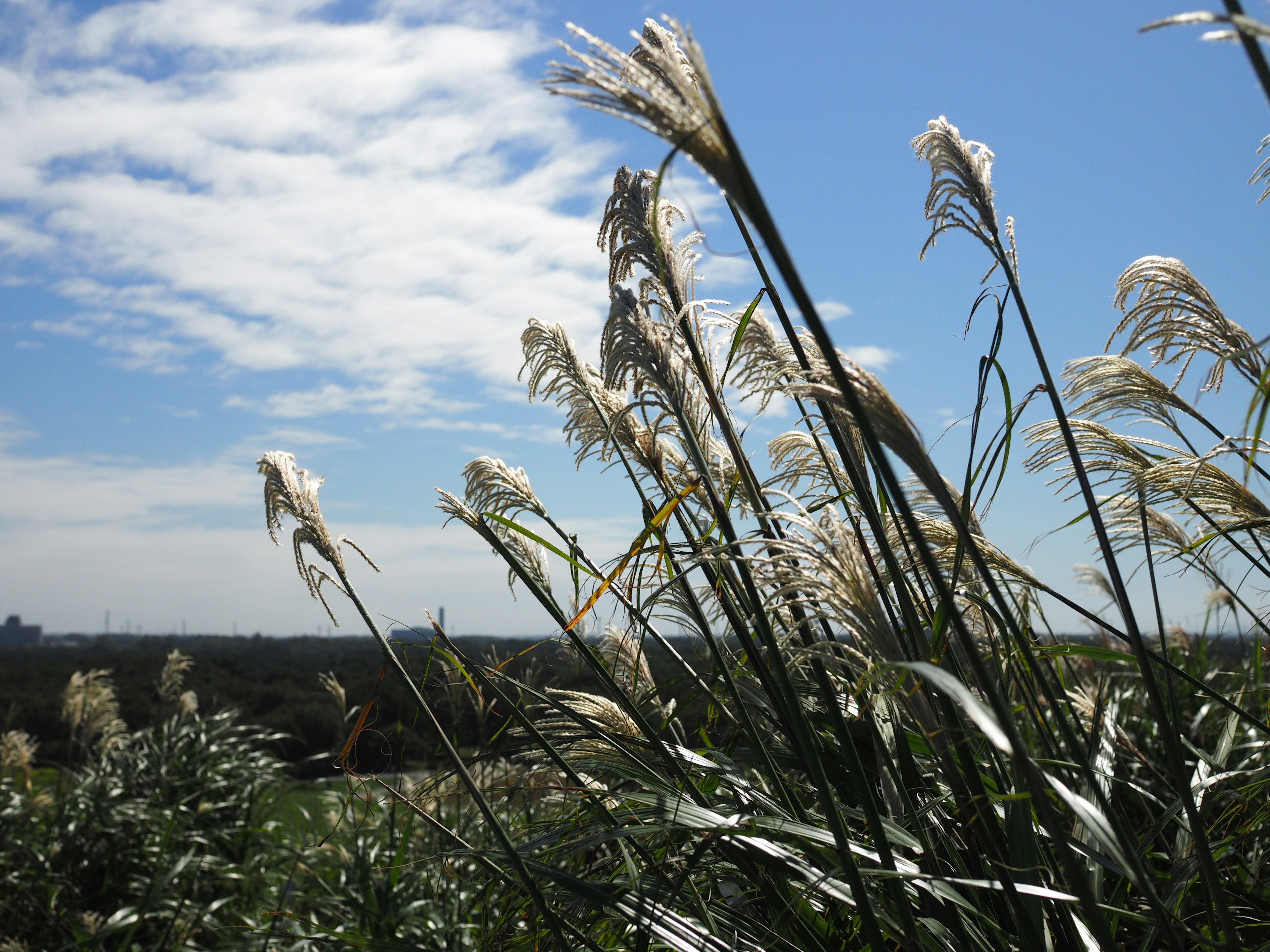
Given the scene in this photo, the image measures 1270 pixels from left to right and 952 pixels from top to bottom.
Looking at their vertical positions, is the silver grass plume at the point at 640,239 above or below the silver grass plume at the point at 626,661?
above

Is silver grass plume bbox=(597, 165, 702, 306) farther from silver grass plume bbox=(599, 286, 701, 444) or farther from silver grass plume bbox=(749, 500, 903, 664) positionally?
silver grass plume bbox=(749, 500, 903, 664)

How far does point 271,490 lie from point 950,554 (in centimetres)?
155

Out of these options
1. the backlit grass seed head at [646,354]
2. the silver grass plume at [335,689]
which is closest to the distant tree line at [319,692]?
the silver grass plume at [335,689]

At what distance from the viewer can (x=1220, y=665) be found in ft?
16.8

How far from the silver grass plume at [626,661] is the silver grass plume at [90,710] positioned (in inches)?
270

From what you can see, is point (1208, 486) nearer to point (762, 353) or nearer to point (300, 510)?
point (762, 353)

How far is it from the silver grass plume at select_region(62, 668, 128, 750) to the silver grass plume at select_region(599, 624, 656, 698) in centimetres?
686

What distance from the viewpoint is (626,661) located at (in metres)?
2.72

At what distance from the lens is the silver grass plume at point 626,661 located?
2508 millimetres

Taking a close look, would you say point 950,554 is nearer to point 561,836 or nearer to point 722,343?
point 722,343

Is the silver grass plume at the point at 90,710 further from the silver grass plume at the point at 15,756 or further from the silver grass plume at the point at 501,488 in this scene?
the silver grass plume at the point at 501,488

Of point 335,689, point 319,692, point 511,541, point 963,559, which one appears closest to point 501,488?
point 511,541

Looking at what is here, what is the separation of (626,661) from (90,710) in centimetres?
748

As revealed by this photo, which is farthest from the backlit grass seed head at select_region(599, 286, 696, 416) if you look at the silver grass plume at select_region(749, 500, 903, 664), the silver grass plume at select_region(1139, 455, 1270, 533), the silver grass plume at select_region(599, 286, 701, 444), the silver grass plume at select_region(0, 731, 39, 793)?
the silver grass plume at select_region(0, 731, 39, 793)
